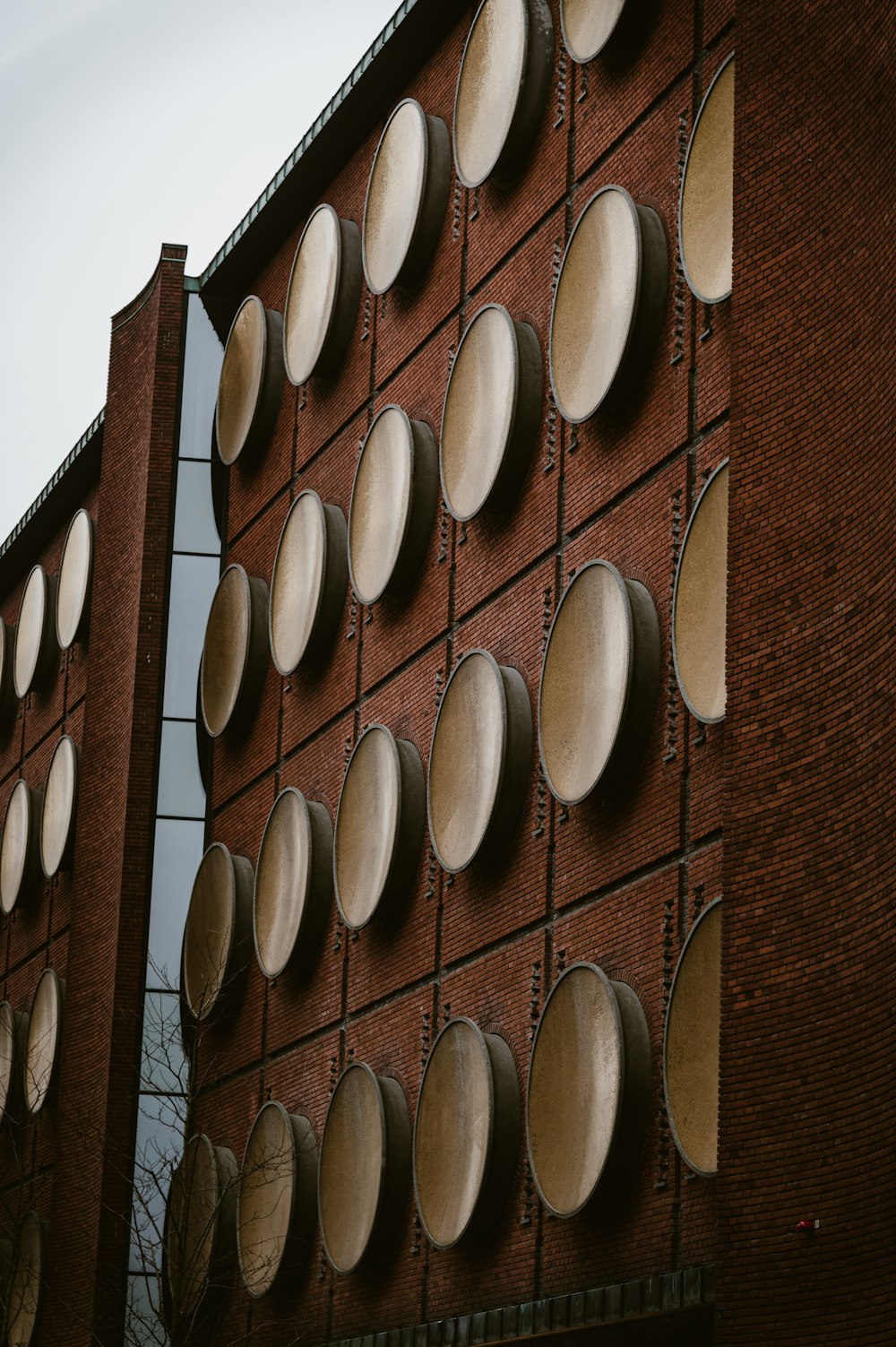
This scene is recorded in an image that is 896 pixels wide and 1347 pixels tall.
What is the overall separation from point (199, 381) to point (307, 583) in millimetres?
6938

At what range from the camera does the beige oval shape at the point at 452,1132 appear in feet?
67.4

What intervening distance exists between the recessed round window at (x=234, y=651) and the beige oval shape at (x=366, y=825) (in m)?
4.34

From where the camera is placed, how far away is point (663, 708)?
19156mm

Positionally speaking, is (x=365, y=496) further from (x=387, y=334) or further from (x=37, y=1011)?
(x=37, y=1011)

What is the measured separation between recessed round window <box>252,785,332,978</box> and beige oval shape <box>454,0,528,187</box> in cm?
770

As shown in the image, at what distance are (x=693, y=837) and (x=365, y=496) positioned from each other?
9.09m

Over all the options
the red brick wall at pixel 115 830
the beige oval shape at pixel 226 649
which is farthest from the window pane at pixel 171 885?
the beige oval shape at pixel 226 649

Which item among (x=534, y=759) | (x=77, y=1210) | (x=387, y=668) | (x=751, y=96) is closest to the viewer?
(x=751, y=96)

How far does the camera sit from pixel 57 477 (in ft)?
127

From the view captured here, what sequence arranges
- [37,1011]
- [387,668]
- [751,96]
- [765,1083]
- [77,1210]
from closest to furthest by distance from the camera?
[765,1083] → [751,96] → [387,668] → [77,1210] → [37,1011]

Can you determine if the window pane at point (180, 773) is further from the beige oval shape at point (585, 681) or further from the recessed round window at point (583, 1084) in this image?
the recessed round window at point (583, 1084)

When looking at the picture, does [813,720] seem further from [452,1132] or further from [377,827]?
[377,827]

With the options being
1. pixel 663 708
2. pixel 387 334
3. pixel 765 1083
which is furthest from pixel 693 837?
pixel 387 334

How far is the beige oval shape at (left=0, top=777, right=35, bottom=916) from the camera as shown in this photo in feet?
122
